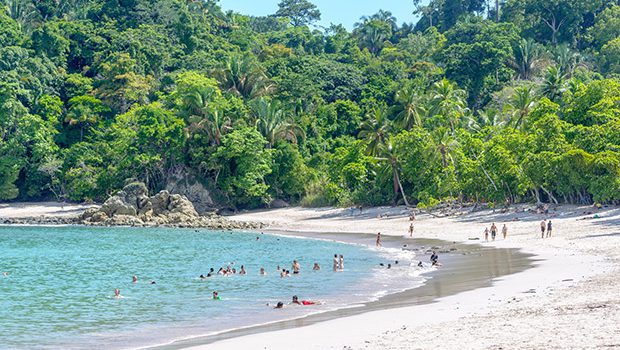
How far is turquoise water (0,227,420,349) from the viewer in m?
24.3

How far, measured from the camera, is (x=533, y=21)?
360ft

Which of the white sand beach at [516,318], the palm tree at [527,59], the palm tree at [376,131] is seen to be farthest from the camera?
the palm tree at [527,59]

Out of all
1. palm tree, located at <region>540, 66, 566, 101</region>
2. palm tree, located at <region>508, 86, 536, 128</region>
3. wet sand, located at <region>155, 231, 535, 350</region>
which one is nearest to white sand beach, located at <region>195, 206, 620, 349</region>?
wet sand, located at <region>155, 231, 535, 350</region>

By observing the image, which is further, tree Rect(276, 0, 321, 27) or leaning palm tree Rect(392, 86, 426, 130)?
Answer: tree Rect(276, 0, 321, 27)

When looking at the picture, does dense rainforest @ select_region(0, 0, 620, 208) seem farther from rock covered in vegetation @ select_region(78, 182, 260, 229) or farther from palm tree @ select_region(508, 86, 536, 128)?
rock covered in vegetation @ select_region(78, 182, 260, 229)

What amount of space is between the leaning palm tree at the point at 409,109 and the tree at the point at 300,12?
3301 inches

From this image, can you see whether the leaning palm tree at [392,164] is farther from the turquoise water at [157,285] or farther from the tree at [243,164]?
the turquoise water at [157,285]

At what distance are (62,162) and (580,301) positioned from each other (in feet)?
233

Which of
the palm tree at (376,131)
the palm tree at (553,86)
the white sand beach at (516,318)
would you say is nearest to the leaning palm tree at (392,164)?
the palm tree at (376,131)

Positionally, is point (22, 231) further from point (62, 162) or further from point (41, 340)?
point (41, 340)

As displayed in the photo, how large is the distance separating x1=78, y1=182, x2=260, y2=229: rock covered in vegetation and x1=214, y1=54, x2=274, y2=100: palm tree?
62.1 ft

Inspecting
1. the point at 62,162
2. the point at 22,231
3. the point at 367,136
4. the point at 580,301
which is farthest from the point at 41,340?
the point at 62,162

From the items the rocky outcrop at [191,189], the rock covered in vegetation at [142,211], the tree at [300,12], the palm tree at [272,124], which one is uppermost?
the tree at [300,12]

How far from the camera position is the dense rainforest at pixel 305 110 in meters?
59.8
